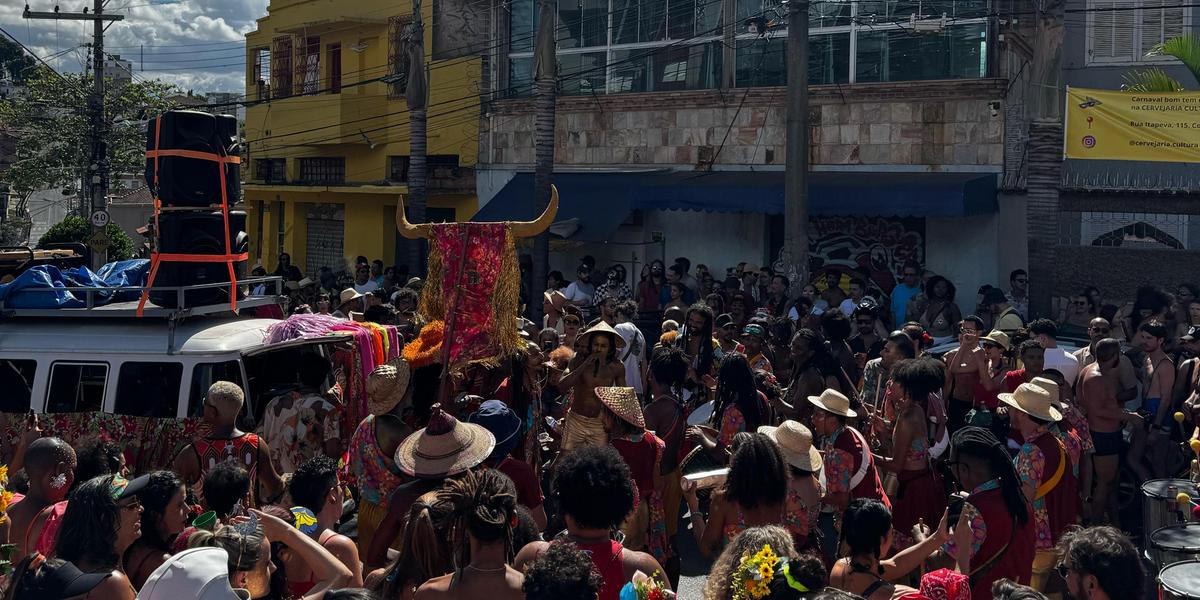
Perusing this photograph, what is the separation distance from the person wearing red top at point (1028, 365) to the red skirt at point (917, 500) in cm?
264

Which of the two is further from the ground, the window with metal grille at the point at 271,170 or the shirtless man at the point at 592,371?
the window with metal grille at the point at 271,170

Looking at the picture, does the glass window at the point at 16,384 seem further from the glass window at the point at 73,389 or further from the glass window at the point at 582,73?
the glass window at the point at 582,73

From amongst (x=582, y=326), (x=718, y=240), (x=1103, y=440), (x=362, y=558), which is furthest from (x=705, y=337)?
(x=718, y=240)

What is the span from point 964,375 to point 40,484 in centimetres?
667

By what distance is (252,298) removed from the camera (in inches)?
365

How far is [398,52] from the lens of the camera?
92.0 feet

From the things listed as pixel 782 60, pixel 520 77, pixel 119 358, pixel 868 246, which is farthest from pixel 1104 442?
pixel 520 77

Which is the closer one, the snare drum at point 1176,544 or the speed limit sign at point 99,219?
the snare drum at point 1176,544

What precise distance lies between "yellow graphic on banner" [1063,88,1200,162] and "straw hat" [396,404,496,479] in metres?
12.1

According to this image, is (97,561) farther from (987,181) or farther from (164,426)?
(987,181)

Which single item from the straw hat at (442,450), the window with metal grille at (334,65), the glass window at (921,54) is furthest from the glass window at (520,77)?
the straw hat at (442,450)

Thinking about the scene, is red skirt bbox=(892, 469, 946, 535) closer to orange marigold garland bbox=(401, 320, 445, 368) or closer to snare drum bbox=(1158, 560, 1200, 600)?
snare drum bbox=(1158, 560, 1200, 600)

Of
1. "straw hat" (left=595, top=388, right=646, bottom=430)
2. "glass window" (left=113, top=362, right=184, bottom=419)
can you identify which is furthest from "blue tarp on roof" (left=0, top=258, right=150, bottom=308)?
"straw hat" (left=595, top=388, right=646, bottom=430)

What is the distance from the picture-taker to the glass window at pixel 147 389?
802 cm
